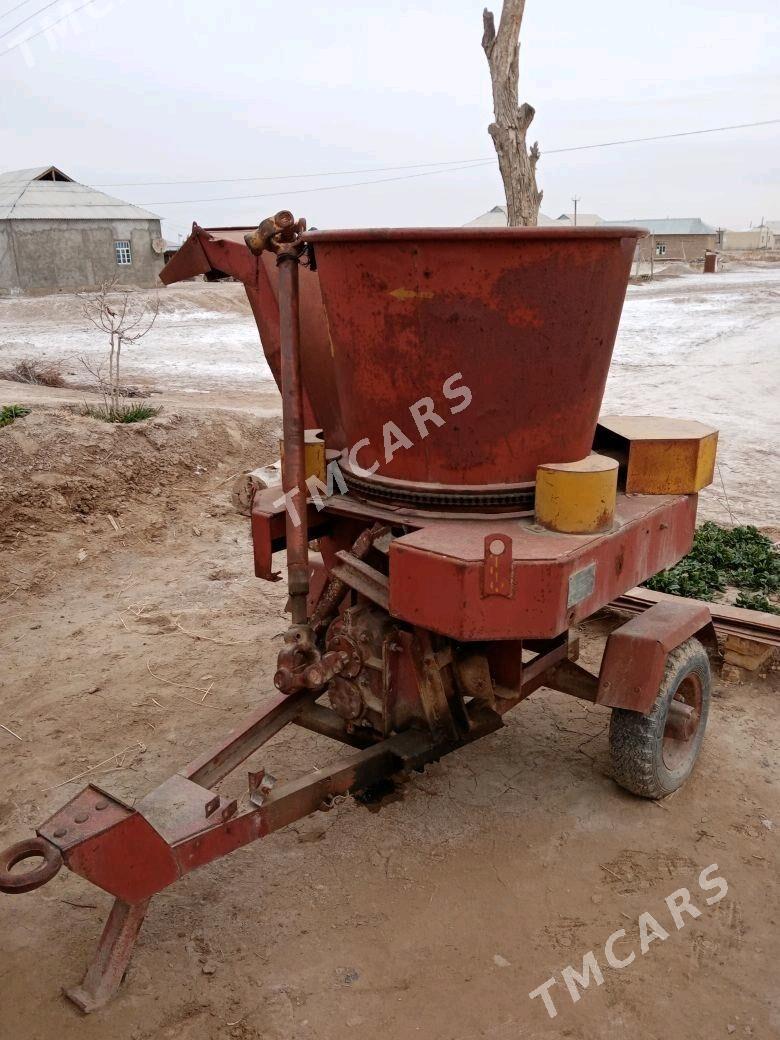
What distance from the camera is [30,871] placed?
206 centimetres

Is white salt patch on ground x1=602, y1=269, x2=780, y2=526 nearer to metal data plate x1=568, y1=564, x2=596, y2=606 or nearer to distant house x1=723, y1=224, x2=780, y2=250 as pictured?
metal data plate x1=568, y1=564, x2=596, y2=606

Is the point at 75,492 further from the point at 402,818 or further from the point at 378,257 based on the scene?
the point at 378,257

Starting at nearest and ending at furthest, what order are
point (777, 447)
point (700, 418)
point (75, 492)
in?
point (75, 492)
point (777, 447)
point (700, 418)

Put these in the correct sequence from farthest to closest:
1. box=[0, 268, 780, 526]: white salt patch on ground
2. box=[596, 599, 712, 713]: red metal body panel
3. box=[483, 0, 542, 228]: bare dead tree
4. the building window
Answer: the building window, box=[0, 268, 780, 526]: white salt patch on ground, box=[483, 0, 542, 228]: bare dead tree, box=[596, 599, 712, 713]: red metal body panel

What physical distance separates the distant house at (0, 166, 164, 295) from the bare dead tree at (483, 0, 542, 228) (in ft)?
60.1

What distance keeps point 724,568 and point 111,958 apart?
3.89 meters

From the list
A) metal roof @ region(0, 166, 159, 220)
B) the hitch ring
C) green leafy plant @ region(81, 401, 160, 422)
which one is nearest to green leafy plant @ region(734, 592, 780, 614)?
the hitch ring

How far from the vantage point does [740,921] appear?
8.32 feet

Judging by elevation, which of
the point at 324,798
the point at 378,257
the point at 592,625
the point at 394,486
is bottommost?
the point at 592,625

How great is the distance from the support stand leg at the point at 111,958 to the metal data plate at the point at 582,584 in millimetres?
1398

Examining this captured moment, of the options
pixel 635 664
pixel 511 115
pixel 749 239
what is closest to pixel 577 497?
pixel 635 664

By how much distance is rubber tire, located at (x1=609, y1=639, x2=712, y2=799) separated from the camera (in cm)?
292

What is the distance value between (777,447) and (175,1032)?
7392 mm

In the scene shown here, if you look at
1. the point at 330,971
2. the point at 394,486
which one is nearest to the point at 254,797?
the point at 330,971
